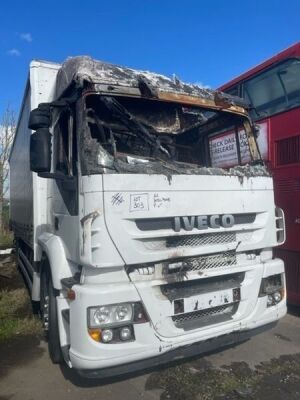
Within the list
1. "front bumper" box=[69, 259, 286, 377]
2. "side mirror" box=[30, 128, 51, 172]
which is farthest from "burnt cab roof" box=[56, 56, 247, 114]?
"front bumper" box=[69, 259, 286, 377]

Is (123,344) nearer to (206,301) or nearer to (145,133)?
(206,301)

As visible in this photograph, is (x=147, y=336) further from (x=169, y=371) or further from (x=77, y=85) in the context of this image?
(x=77, y=85)

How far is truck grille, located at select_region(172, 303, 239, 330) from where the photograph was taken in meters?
3.44

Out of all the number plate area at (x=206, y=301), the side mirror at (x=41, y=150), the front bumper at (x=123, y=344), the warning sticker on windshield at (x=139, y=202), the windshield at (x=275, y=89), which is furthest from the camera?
the windshield at (x=275, y=89)

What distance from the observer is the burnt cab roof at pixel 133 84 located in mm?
3547

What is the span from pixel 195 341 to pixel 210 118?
97.2 inches

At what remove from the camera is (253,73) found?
6.16m

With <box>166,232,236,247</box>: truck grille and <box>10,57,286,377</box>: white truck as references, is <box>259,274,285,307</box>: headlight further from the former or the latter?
<box>166,232,236,247</box>: truck grille

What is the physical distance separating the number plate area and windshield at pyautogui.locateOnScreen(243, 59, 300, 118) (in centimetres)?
269

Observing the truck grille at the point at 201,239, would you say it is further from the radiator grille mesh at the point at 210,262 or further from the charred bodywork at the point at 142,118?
the charred bodywork at the point at 142,118

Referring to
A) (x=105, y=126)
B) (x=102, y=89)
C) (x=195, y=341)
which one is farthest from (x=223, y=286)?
(x=102, y=89)

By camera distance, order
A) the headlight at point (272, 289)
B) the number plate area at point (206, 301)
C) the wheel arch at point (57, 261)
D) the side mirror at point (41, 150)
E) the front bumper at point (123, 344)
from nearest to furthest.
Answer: the front bumper at point (123, 344) → the number plate area at point (206, 301) → the side mirror at point (41, 150) → the wheel arch at point (57, 261) → the headlight at point (272, 289)

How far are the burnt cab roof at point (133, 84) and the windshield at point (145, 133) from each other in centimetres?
10

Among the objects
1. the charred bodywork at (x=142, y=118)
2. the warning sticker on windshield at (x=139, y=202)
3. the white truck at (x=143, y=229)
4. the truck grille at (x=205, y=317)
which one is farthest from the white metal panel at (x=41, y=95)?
the truck grille at (x=205, y=317)
